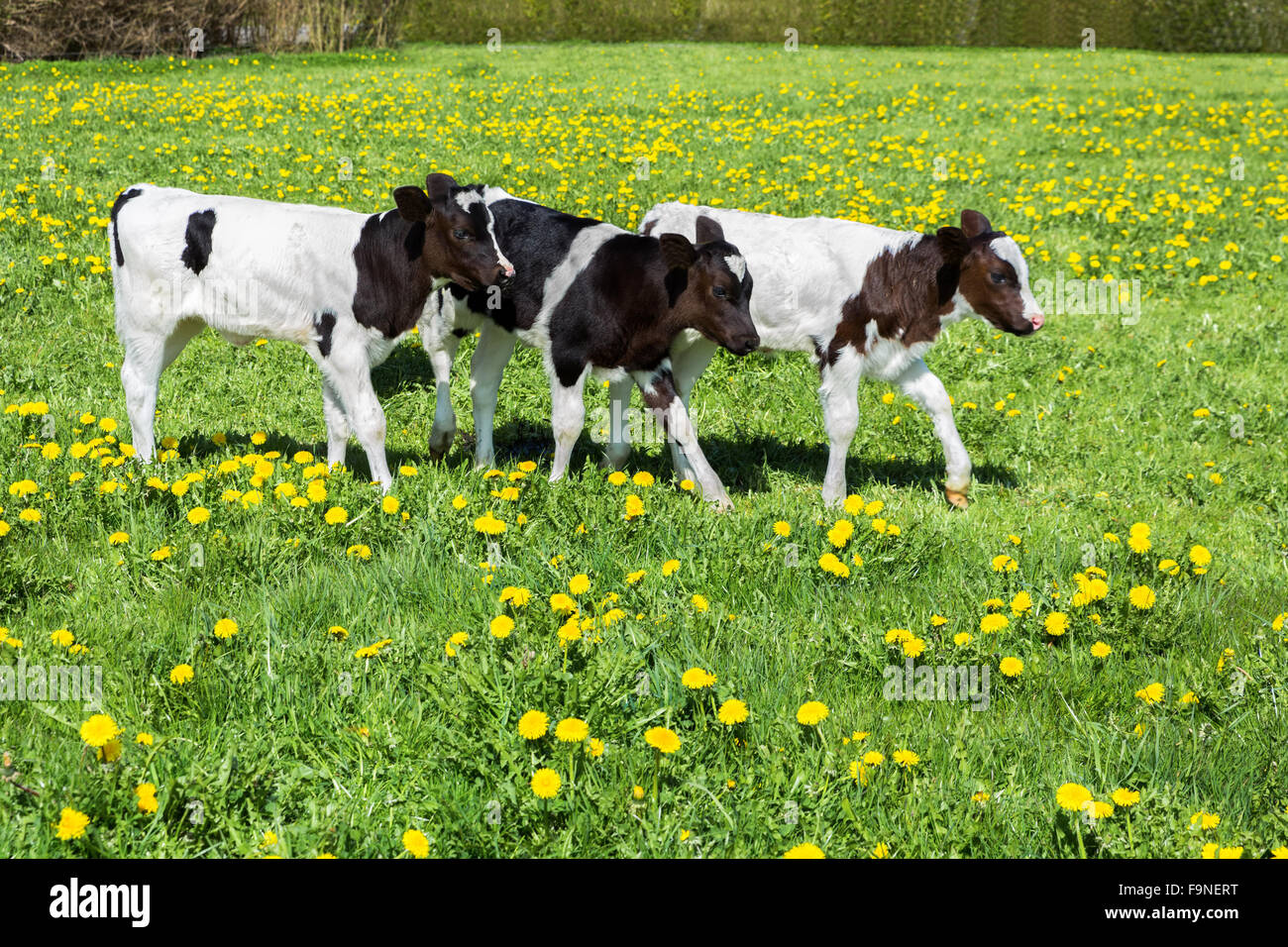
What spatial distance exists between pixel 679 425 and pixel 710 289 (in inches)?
30.2

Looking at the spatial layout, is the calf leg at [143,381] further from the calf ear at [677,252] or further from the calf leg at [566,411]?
the calf ear at [677,252]

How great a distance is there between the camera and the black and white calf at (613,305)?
6.39 m

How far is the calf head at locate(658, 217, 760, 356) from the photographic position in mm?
6324

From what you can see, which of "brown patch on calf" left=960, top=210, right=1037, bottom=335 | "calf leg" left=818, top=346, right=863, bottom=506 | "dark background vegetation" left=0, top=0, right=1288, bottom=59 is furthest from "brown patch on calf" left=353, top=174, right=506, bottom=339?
"dark background vegetation" left=0, top=0, right=1288, bottom=59

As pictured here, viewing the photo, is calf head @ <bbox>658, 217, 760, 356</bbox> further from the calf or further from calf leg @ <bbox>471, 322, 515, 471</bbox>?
calf leg @ <bbox>471, 322, 515, 471</bbox>

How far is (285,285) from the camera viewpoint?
644cm

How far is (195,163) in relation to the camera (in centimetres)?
1398

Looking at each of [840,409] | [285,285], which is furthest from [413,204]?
[840,409]

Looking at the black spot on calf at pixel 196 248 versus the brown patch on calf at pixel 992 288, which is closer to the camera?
the black spot on calf at pixel 196 248

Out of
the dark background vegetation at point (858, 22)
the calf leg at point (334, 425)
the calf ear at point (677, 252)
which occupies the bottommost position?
the calf leg at point (334, 425)

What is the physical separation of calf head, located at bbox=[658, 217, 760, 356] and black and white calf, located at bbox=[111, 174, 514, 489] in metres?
1.04

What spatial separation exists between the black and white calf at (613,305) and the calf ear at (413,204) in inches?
22.7

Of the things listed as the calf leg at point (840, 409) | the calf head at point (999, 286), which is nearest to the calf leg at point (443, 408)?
the calf leg at point (840, 409)
